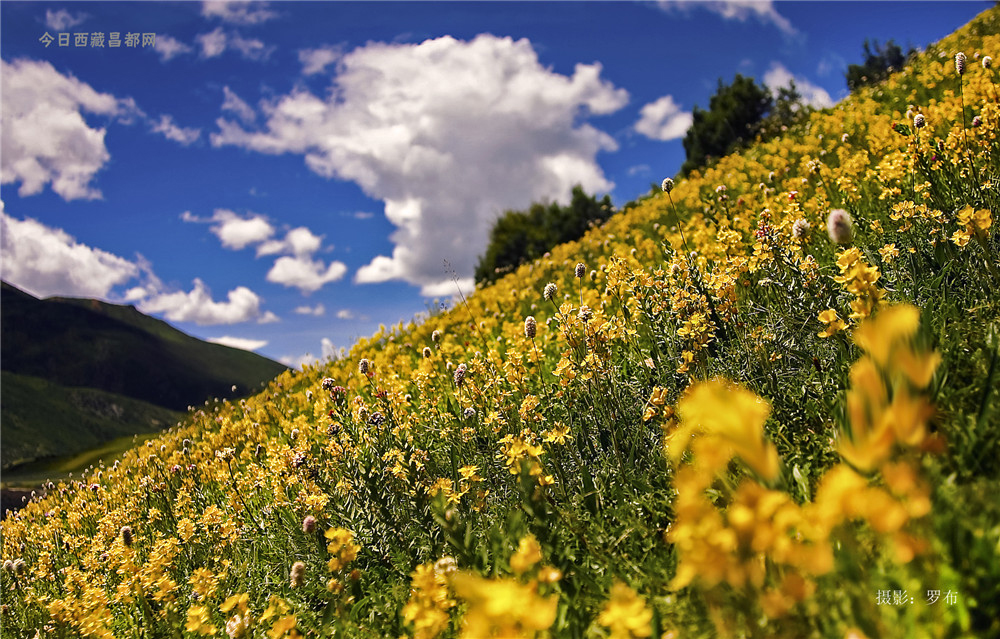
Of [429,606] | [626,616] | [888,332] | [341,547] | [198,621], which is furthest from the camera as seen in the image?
[341,547]

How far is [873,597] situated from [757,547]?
0.62 metres

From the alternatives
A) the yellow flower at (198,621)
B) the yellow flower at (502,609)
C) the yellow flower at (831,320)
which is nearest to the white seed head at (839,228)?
the yellow flower at (831,320)

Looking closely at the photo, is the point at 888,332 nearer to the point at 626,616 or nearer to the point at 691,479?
the point at 691,479

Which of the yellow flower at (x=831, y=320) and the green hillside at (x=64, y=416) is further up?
the yellow flower at (x=831, y=320)

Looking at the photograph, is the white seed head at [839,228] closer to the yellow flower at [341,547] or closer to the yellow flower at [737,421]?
the yellow flower at [737,421]

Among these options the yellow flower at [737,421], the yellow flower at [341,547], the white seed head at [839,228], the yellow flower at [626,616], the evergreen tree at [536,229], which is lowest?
the yellow flower at [341,547]

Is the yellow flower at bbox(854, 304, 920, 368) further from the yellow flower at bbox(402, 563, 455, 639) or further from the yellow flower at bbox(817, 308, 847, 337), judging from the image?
the yellow flower at bbox(402, 563, 455, 639)

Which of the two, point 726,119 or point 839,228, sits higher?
point 726,119

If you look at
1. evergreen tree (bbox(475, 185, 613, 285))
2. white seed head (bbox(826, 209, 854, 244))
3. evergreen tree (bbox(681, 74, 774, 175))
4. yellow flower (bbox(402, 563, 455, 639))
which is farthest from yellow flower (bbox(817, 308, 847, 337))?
evergreen tree (bbox(681, 74, 774, 175))

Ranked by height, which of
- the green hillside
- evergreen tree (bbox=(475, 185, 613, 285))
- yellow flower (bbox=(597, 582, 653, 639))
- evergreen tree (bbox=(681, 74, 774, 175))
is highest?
evergreen tree (bbox=(681, 74, 774, 175))

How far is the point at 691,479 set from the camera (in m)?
1.05

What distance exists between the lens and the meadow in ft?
3.26

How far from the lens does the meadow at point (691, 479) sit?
3.26 feet

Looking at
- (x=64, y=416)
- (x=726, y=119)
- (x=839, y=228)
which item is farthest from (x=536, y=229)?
(x=64, y=416)
